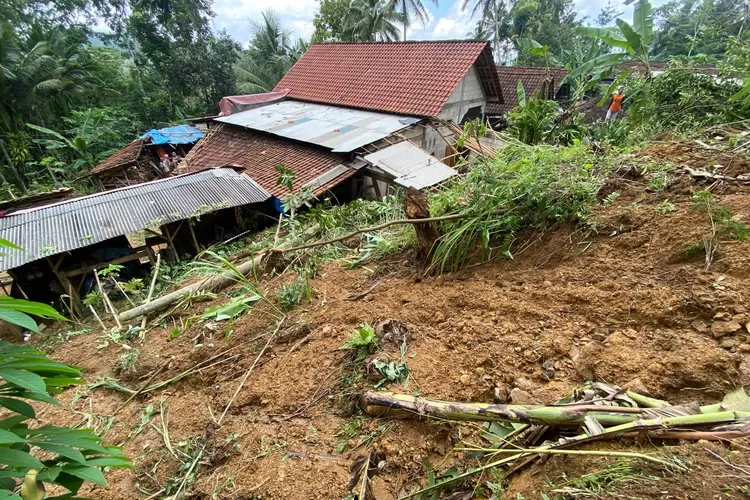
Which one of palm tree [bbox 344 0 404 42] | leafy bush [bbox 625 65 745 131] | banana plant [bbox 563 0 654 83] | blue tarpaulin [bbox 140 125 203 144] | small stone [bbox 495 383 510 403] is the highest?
palm tree [bbox 344 0 404 42]

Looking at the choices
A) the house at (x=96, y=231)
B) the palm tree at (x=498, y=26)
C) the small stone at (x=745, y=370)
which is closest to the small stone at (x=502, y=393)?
the small stone at (x=745, y=370)

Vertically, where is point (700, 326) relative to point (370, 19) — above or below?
below

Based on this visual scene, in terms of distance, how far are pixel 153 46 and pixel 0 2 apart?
628 centimetres

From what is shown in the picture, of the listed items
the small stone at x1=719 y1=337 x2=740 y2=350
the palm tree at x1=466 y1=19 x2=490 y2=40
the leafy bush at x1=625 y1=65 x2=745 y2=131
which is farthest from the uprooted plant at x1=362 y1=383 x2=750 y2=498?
the palm tree at x1=466 y1=19 x2=490 y2=40

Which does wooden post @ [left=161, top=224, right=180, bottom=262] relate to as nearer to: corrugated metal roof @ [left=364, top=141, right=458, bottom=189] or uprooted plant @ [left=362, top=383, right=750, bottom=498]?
corrugated metal roof @ [left=364, top=141, right=458, bottom=189]

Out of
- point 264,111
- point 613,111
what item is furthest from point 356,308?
point 264,111

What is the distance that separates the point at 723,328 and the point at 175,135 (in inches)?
781

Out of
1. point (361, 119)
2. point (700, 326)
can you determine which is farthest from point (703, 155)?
point (361, 119)

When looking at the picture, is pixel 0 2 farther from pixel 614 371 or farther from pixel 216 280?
pixel 614 371

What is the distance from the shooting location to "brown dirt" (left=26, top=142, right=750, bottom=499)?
1588 millimetres

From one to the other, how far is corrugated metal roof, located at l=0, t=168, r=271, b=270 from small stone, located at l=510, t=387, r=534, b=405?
7.68 m

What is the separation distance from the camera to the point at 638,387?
5.01ft

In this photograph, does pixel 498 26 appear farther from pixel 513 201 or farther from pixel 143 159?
pixel 513 201

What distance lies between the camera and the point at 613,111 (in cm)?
976
